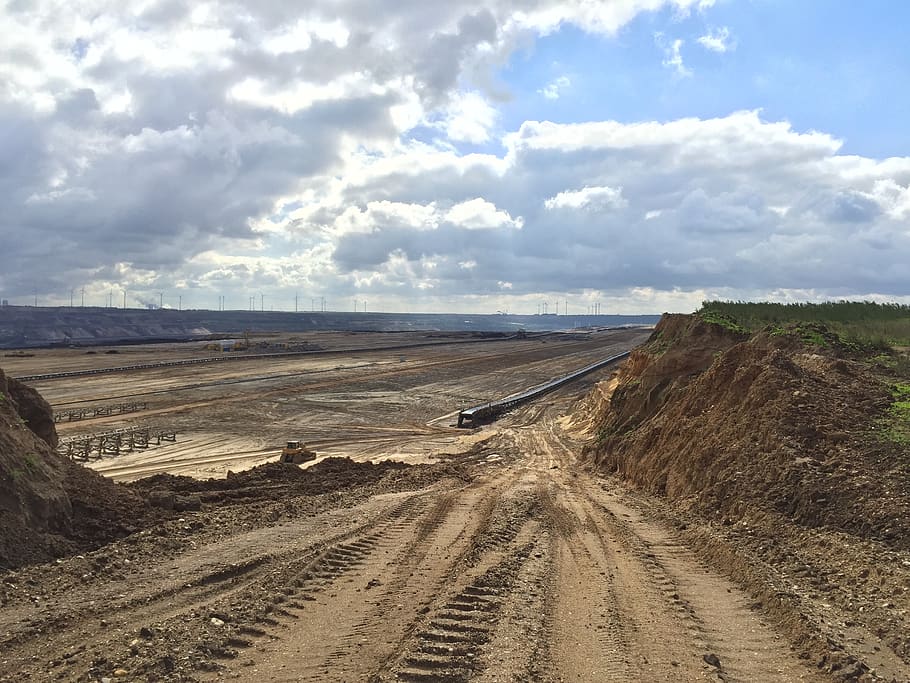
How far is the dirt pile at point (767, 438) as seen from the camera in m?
9.71

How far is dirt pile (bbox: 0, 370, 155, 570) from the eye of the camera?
8.82m

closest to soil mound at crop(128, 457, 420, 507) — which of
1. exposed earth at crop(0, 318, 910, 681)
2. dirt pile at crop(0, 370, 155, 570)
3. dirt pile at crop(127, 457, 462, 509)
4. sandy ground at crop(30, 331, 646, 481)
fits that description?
dirt pile at crop(127, 457, 462, 509)

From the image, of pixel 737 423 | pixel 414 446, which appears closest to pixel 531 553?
pixel 737 423

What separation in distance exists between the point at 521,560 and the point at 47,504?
24.6 ft

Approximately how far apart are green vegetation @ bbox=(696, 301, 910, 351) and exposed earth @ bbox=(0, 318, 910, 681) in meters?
1.61

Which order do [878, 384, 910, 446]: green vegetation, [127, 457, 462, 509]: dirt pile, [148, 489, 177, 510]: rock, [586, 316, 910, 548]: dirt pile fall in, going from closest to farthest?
[586, 316, 910, 548]: dirt pile < [878, 384, 910, 446]: green vegetation < [148, 489, 177, 510]: rock < [127, 457, 462, 509]: dirt pile

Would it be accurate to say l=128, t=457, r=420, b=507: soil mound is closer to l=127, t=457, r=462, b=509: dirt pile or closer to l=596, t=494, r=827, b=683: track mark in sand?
l=127, t=457, r=462, b=509: dirt pile

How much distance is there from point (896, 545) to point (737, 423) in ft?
18.8

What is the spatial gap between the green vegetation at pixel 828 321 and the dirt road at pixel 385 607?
32.8 feet

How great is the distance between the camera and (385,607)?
7.82m

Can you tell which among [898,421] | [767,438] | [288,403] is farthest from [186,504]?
[288,403]

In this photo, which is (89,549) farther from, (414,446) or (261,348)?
(261,348)

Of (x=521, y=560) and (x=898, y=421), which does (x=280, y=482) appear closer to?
(x=521, y=560)

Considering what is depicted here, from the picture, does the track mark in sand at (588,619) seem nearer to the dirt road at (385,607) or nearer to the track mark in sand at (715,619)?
the dirt road at (385,607)
